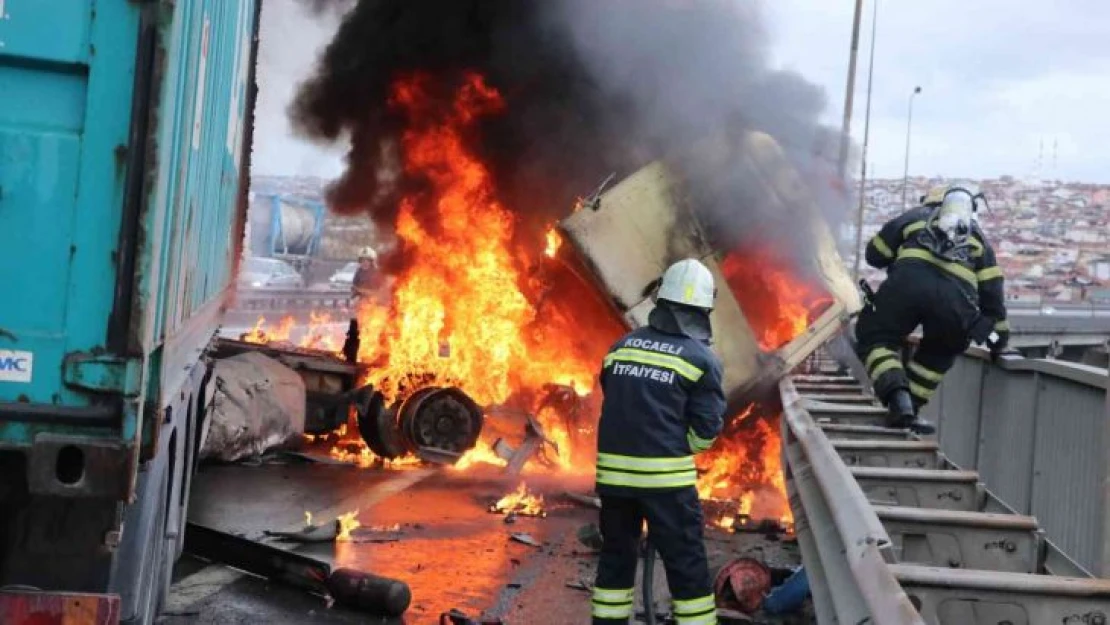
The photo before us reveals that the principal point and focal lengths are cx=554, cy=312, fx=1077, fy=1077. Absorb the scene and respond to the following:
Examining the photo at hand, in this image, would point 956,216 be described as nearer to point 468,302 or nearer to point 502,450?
Answer: point 502,450

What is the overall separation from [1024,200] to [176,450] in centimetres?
5984

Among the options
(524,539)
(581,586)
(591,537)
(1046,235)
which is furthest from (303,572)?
(1046,235)

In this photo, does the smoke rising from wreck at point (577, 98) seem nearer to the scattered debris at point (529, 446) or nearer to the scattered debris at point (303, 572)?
the scattered debris at point (529, 446)

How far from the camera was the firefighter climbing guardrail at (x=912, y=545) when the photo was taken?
318cm

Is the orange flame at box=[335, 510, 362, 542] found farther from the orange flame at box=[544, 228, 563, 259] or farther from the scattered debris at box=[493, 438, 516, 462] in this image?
the orange flame at box=[544, 228, 563, 259]

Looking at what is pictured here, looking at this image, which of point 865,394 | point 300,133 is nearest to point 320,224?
point 300,133

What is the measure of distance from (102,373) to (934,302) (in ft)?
17.1

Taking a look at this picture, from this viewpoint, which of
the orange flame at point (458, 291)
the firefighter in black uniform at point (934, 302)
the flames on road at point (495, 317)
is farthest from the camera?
the orange flame at point (458, 291)

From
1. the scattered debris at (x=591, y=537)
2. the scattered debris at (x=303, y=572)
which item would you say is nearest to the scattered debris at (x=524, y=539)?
the scattered debris at (x=591, y=537)

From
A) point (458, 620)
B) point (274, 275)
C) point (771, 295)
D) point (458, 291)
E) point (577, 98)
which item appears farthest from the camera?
point (274, 275)

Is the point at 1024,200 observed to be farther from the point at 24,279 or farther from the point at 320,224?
the point at 24,279

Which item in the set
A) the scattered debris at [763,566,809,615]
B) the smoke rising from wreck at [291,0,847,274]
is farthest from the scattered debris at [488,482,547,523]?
the smoke rising from wreck at [291,0,847,274]

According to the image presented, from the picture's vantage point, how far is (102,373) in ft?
9.98

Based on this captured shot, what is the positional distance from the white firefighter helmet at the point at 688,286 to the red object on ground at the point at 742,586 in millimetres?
1802
